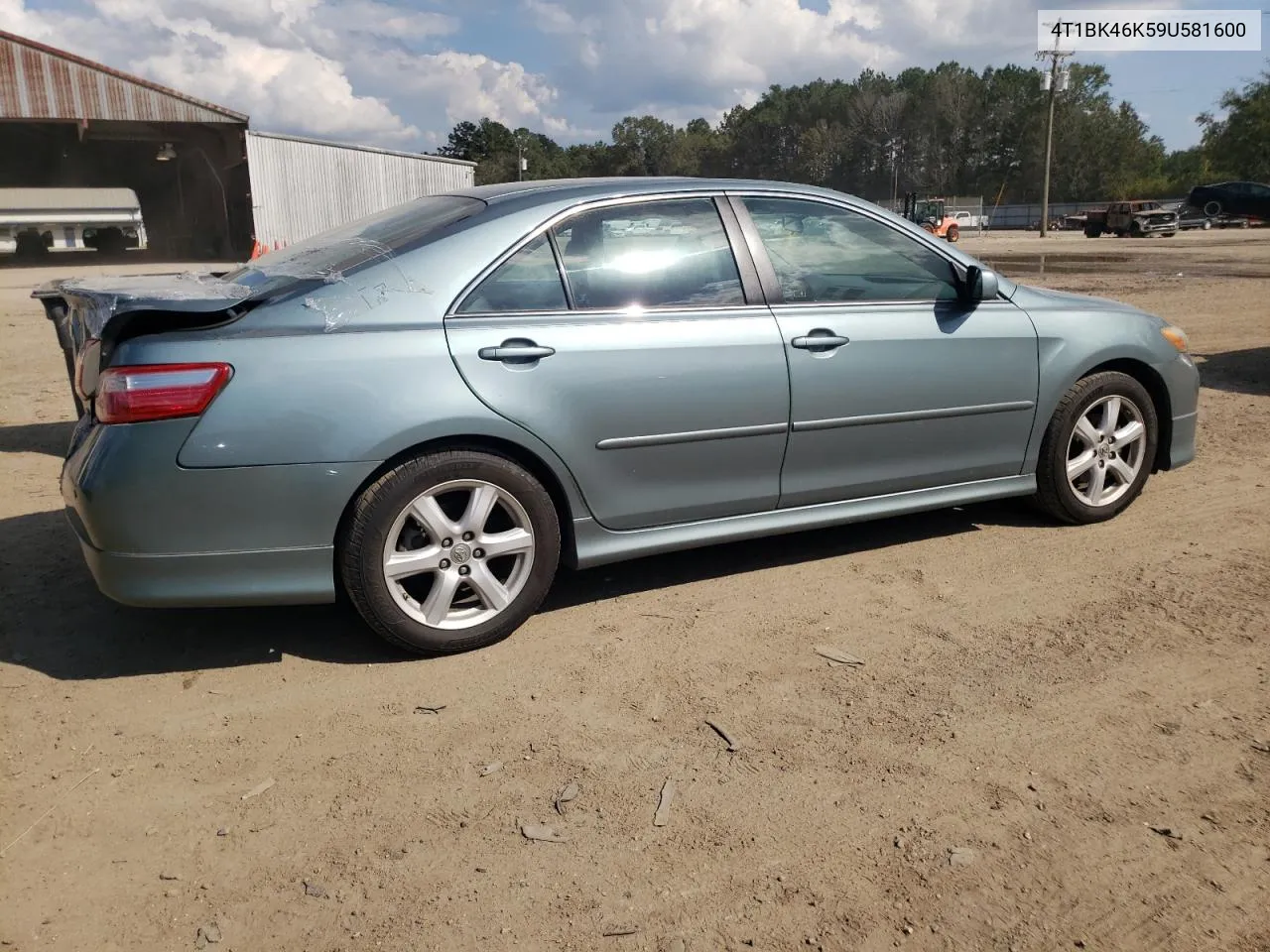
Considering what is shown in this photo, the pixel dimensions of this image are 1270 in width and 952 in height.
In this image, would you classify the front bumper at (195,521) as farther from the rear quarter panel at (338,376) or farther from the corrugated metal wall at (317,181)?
the corrugated metal wall at (317,181)

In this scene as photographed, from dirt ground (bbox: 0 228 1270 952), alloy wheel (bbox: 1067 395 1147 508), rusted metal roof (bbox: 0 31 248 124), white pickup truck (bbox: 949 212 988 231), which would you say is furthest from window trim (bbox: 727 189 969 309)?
white pickup truck (bbox: 949 212 988 231)

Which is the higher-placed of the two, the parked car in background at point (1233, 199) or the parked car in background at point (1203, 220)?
the parked car in background at point (1233, 199)

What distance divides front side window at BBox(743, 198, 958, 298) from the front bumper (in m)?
1.84

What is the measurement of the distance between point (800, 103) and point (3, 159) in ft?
300

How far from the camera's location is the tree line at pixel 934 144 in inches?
3088

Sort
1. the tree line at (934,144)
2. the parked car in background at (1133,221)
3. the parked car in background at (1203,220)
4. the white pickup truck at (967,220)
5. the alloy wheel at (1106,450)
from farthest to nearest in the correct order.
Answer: the tree line at (934,144), the white pickup truck at (967,220), the parked car in background at (1203,220), the parked car in background at (1133,221), the alloy wheel at (1106,450)

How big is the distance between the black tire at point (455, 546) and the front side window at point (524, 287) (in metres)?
0.52

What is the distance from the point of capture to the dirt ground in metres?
2.25

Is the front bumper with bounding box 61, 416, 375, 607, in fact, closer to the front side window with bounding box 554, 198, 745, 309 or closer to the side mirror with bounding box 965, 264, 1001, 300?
the front side window with bounding box 554, 198, 745, 309

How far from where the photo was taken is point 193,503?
10.3ft

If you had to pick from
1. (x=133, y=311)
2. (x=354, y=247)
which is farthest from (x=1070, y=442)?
→ (x=133, y=311)

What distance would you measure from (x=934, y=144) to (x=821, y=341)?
98.6 m

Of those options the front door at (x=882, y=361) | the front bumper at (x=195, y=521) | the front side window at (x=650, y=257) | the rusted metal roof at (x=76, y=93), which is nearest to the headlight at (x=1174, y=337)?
the front door at (x=882, y=361)

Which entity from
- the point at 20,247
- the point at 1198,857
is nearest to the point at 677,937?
the point at 1198,857
